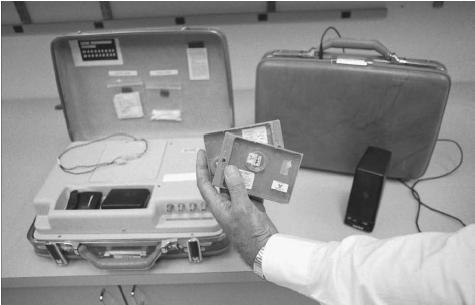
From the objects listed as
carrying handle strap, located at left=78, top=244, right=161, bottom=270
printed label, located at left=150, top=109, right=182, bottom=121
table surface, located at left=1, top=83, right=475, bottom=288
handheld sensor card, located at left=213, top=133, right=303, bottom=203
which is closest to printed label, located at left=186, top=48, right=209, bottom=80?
printed label, located at left=150, top=109, right=182, bottom=121

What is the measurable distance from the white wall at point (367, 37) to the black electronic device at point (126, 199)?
0.85 meters

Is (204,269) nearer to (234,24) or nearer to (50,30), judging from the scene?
(234,24)

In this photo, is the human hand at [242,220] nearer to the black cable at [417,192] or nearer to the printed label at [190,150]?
the printed label at [190,150]

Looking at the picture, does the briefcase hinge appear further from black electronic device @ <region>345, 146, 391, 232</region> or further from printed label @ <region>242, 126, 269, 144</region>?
black electronic device @ <region>345, 146, 391, 232</region>

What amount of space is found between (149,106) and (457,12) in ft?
4.10

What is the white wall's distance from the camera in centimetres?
133

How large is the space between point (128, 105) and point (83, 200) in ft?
1.27

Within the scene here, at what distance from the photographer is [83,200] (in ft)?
2.80

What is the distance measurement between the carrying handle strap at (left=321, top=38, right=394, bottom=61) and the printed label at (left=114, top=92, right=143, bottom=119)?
62 cm

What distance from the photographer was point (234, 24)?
1.39m

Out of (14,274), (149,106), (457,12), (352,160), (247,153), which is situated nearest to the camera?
(247,153)

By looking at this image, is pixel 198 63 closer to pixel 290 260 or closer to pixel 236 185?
pixel 236 185

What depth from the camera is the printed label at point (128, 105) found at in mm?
1100

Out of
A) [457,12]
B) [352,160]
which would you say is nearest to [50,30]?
[352,160]
